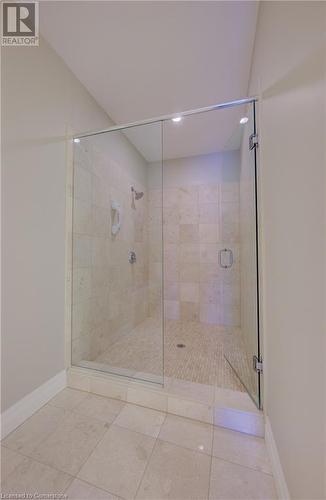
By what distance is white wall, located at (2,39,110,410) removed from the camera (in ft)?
3.83

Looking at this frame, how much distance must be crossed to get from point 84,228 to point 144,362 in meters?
1.35

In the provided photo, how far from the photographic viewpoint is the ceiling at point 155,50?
4.12 ft

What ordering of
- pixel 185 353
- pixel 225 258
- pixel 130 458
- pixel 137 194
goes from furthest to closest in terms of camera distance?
1. pixel 225 258
2. pixel 137 194
3. pixel 185 353
4. pixel 130 458

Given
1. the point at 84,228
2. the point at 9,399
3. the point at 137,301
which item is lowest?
the point at 9,399

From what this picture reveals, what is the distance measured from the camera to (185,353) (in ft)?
6.55

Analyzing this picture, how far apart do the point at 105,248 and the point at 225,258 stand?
1.67 metres

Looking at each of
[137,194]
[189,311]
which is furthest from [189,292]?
[137,194]

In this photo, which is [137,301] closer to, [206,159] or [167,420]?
[167,420]

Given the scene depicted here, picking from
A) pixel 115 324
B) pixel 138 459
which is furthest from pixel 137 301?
pixel 138 459

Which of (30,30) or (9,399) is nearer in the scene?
(9,399)

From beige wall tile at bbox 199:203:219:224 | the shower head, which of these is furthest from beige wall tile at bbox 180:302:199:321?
the shower head

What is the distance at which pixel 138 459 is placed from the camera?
1.01 metres

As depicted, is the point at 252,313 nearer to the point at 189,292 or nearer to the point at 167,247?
the point at 189,292

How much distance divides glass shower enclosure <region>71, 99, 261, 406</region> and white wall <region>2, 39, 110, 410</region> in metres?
0.19
